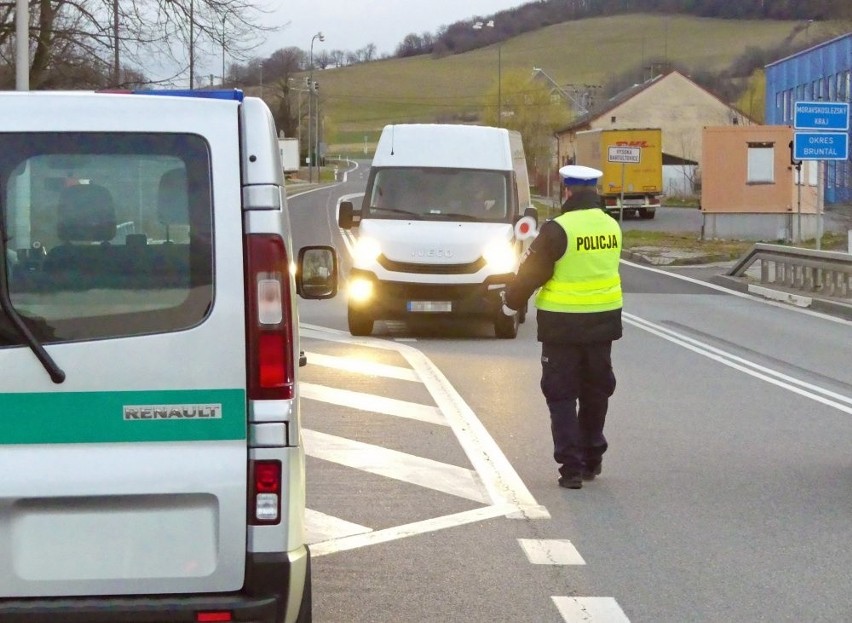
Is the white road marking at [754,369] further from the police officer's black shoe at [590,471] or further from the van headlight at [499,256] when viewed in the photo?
the police officer's black shoe at [590,471]

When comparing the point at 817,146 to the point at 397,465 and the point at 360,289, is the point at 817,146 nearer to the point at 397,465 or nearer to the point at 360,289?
the point at 360,289

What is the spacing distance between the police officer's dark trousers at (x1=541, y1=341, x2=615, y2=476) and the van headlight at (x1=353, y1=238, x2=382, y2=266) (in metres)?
7.79

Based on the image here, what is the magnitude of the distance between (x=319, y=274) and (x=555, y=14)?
565 feet

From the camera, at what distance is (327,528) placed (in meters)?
6.93

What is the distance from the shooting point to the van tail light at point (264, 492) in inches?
160

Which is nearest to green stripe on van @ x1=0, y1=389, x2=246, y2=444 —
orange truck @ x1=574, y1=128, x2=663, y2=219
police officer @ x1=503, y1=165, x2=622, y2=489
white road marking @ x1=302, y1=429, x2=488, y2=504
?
white road marking @ x1=302, y1=429, x2=488, y2=504

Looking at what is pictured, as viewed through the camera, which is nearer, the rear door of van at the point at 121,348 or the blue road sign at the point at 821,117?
the rear door of van at the point at 121,348

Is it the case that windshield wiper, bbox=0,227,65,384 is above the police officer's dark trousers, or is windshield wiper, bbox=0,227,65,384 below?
above

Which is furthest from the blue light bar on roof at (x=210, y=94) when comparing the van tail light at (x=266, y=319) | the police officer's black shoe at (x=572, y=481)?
the police officer's black shoe at (x=572, y=481)

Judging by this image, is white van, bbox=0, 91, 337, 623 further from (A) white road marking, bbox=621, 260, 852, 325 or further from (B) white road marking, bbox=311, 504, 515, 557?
(A) white road marking, bbox=621, 260, 852, 325

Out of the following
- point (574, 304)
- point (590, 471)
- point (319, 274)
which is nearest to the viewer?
point (319, 274)

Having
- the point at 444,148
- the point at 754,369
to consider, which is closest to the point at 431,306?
the point at 444,148

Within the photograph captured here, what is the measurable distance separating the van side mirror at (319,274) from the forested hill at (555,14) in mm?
139236

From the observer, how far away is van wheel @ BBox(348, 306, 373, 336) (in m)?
15.8
